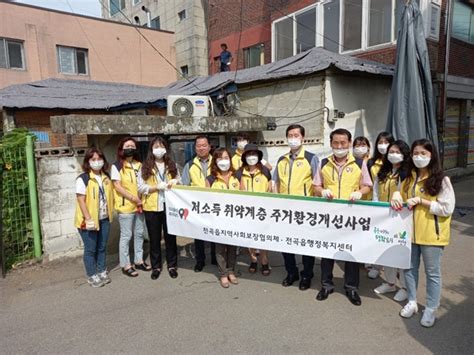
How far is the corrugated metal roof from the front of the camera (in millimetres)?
7465

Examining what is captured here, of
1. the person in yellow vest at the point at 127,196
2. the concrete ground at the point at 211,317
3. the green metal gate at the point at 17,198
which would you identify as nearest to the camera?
the concrete ground at the point at 211,317

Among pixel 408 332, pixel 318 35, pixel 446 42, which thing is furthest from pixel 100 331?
pixel 318 35

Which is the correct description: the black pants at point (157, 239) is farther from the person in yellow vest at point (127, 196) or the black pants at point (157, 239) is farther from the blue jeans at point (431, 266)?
the blue jeans at point (431, 266)

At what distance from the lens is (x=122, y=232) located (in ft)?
14.0

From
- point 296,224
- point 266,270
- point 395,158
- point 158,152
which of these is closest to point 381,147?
point 395,158

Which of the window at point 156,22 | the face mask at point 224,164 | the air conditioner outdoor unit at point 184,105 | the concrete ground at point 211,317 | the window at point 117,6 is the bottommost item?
the concrete ground at point 211,317

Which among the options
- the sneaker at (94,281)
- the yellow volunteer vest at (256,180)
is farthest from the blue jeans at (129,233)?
the yellow volunteer vest at (256,180)

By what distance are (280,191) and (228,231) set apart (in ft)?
2.51

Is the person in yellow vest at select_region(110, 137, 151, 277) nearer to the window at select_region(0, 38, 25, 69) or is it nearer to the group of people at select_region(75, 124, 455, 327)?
the group of people at select_region(75, 124, 455, 327)

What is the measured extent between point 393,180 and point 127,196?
117 inches

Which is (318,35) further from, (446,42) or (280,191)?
(280,191)

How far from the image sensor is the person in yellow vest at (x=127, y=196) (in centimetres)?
409

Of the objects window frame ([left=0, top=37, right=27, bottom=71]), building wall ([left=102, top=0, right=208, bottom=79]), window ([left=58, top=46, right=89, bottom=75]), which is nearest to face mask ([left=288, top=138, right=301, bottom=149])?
window frame ([left=0, top=37, right=27, bottom=71])

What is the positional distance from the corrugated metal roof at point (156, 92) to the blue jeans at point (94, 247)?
526cm
